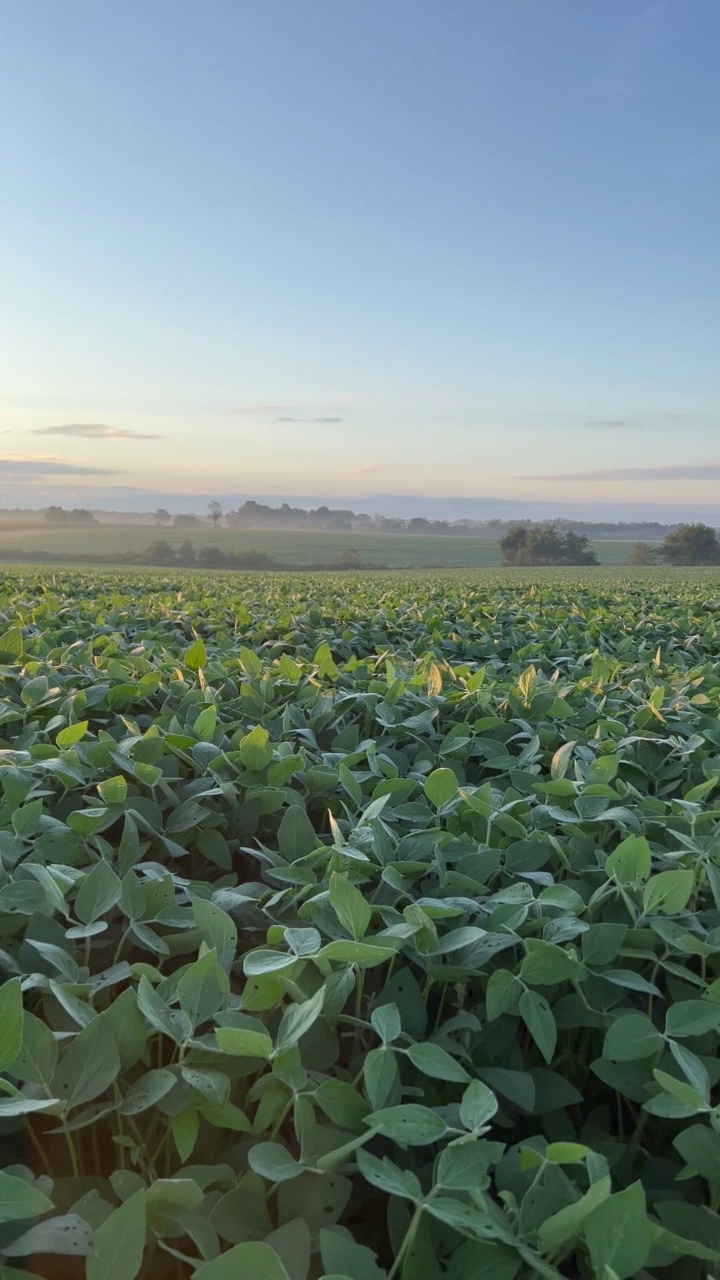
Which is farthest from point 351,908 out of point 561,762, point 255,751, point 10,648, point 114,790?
point 10,648

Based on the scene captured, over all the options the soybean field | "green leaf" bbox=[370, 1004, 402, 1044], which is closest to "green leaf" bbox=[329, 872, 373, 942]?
the soybean field

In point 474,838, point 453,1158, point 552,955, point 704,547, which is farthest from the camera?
point 704,547

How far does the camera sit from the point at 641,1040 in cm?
113

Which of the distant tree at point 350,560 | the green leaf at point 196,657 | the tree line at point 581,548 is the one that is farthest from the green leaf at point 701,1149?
the tree line at point 581,548

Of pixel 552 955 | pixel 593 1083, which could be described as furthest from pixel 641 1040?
pixel 593 1083

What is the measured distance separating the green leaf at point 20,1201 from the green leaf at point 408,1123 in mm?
341

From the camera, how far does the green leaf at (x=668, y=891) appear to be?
4.31 feet

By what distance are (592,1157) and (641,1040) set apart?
9.7 inches

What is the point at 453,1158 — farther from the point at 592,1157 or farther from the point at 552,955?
the point at 552,955

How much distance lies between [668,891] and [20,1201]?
0.98m

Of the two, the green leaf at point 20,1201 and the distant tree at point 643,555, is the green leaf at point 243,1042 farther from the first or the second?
the distant tree at point 643,555

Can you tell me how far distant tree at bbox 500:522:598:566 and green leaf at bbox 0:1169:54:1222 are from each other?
214ft

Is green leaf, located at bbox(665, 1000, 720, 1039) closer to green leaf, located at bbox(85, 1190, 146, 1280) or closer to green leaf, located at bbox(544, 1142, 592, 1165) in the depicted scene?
green leaf, located at bbox(544, 1142, 592, 1165)

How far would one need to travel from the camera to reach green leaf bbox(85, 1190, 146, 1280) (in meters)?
0.81
